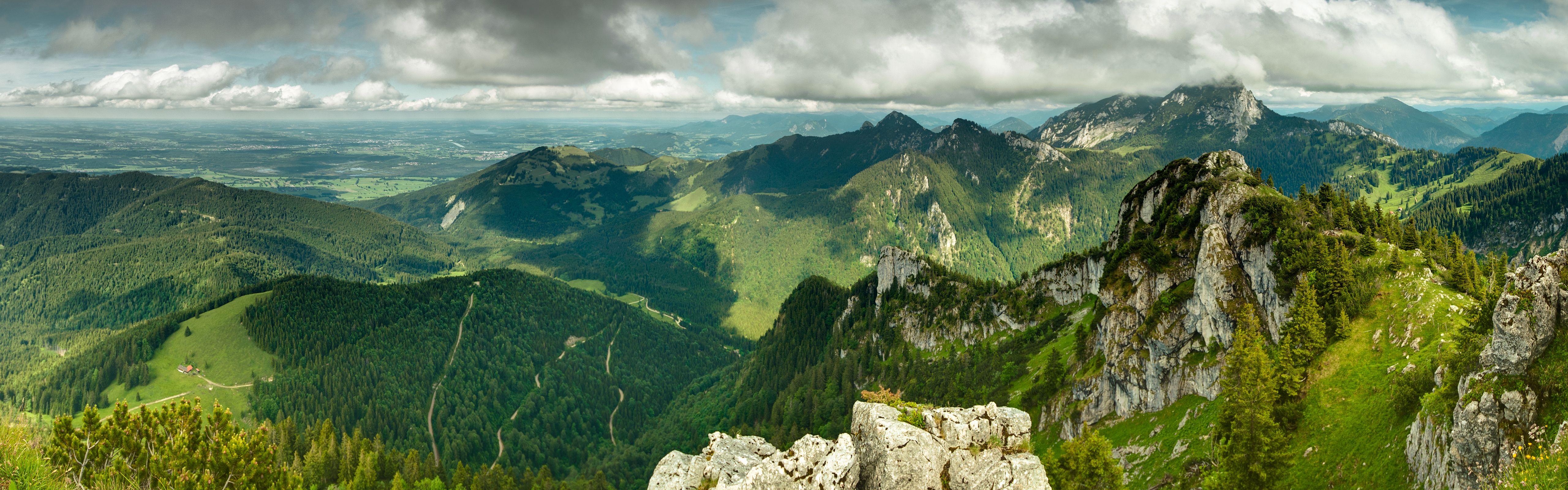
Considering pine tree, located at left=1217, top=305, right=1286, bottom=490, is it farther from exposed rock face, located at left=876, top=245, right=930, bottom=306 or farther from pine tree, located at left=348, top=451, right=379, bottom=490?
pine tree, located at left=348, top=451, right=379, bottom=490

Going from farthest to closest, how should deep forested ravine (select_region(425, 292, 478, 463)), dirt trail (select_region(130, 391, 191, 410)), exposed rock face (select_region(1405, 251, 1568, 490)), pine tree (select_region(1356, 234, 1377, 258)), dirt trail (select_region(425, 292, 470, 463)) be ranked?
1. dirt trail (select_region(130, 391, 191, 410))
2. deep forested ravine (select_region(425, 292, 478, 463))
3. dirt trail (select_region(425, 292, 470, 463))
4. pine tree (select_region(1356, 234, 1377, 258))
5. exposed rock face (select_region(1405, 251, 1568, 490))

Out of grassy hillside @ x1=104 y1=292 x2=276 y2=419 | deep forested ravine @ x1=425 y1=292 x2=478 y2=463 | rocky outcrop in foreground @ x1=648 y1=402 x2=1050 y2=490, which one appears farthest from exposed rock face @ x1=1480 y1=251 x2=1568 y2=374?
grassy hillside @ x1=104 y1=292 x2=276 y2=419

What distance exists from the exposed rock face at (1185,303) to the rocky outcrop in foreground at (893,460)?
30.8 metres

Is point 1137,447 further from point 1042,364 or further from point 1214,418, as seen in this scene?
point 1042,364

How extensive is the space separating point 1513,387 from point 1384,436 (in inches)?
498

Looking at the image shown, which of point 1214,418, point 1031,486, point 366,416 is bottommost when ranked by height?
point 366,416

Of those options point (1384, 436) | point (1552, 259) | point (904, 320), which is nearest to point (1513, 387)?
point (1552, 259)

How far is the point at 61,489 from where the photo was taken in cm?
2095

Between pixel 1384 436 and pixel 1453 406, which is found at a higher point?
pixel 1453 406

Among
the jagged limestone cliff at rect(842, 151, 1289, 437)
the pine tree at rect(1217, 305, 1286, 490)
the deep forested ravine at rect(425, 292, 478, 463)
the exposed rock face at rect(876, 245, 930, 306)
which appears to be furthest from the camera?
the deep forested ravine at rect(425, 292, 478, 463)

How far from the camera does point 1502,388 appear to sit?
28141 millimetres

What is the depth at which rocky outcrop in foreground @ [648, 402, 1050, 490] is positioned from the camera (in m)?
33.7

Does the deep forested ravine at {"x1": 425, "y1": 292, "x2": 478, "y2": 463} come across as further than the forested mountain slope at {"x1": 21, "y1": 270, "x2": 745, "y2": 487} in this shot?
No

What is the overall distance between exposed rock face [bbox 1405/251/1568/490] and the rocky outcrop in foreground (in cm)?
1783
